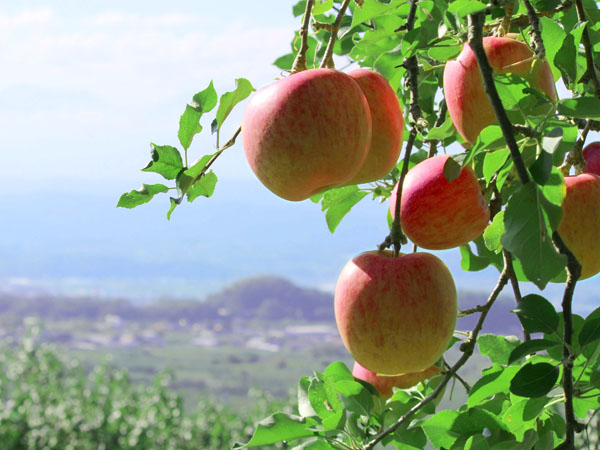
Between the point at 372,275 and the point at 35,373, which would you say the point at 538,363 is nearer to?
the point at 372,275

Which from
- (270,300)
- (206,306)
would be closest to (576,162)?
(270,300)

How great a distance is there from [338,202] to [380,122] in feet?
0.72

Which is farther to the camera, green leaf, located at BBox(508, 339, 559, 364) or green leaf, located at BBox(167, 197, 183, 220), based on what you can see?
green leaf, located at BBox(167, 197, 183, 220)

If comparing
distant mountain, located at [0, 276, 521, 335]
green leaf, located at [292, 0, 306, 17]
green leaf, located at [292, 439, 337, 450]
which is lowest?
distant mountain, located at [0, 276, 521, 335]

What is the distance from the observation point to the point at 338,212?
79 cm

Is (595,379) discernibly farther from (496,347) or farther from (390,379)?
(390,379)

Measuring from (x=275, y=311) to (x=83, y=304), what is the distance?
2.18 metres

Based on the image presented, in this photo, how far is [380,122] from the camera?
0.58m

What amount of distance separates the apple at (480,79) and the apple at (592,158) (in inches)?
4.4

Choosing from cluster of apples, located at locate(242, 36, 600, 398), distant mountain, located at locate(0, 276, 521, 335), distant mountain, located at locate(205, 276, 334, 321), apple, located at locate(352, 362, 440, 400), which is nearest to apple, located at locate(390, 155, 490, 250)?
cluster of apples, located at locate(242, 36, 600, 398)

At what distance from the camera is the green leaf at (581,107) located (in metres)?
0.42

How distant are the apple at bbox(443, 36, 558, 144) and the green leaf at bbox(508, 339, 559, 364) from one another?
0.16 metres

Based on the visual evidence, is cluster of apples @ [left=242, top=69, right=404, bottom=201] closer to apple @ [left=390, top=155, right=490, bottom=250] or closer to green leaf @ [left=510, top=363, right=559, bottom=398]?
apple @ [left=390, top=155, right=490, bottom=250]

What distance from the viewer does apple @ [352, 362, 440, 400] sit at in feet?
2.48
